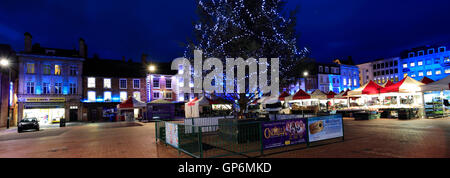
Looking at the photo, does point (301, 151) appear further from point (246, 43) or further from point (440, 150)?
point (246, 43)

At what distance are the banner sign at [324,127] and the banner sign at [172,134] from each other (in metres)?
4.88

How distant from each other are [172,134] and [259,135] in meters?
3.20

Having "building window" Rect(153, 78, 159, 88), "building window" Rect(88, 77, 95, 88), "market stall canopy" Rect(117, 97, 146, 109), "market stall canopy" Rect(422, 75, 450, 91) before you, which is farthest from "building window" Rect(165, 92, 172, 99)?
"market stall canopy" Rect(422, 75, 450, 91)

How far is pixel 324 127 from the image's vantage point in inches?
371

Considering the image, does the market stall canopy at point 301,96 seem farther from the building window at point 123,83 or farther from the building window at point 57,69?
the building window at point 57,69

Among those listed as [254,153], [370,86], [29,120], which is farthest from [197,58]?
[29,120]

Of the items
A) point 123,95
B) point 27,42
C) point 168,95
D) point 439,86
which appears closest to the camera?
point 439,86

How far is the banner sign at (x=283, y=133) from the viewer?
8016mm

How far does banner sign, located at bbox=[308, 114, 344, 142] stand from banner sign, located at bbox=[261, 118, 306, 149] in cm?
39

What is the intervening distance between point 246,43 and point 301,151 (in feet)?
15.6

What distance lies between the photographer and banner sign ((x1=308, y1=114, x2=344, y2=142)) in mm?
9080

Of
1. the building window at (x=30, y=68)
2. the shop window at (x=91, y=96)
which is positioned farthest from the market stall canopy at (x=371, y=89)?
the building window at (x=30, y=68)

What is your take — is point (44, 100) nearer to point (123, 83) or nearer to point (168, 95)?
point (123, 83)

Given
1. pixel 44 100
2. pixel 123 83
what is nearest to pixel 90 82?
pixel 123 83
